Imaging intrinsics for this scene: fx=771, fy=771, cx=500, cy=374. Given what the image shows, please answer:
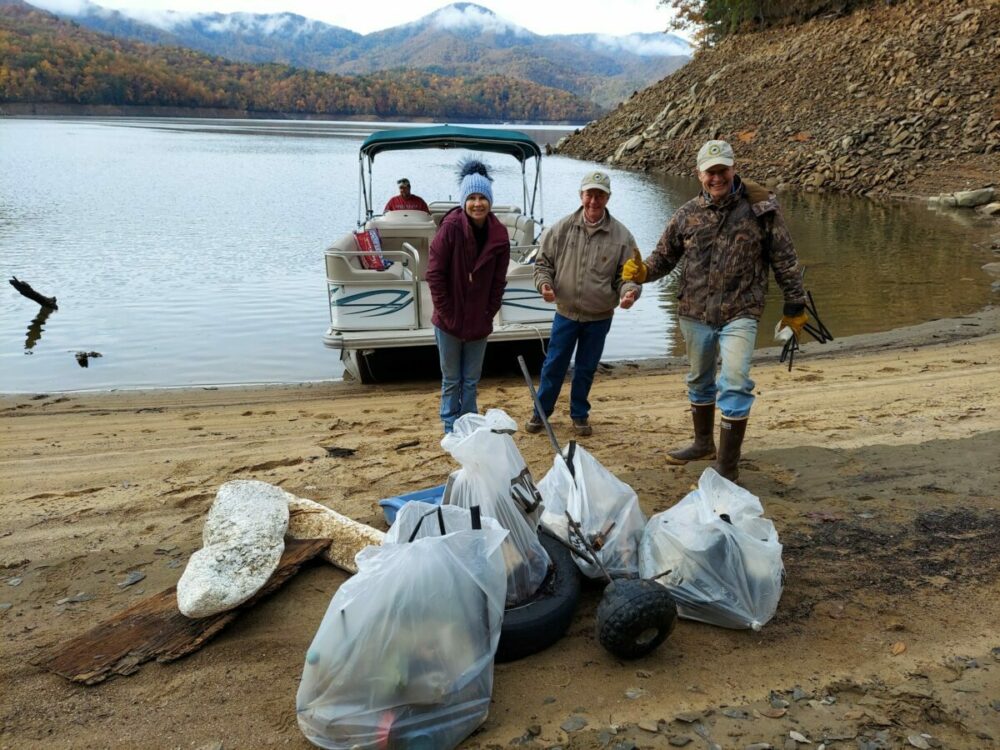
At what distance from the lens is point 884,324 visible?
34.4 ft

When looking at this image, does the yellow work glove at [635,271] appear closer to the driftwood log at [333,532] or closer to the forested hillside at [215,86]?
the driftwood log at [333,532]

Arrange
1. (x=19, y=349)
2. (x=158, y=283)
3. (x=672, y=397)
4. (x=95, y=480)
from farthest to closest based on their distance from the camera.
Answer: (x=158, y=283)
(x=19, y=349)
(x=672, y=397)
(x=95, y=480)

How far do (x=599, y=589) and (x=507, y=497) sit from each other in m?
0.63

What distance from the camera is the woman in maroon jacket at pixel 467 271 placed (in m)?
4.69

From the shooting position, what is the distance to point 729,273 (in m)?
4.16

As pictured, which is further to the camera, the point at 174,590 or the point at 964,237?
the point at 964,237

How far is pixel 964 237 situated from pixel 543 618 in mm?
17658

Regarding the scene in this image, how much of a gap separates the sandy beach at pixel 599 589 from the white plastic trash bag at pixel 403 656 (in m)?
0.17

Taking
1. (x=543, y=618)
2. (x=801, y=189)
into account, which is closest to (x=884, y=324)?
(x=543, y=618)

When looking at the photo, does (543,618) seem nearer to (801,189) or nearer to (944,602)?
(944,602)

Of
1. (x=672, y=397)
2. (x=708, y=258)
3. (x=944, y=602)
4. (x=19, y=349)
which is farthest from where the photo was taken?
(x=19, y=349)

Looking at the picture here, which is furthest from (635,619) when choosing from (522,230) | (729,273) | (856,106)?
(856,106)

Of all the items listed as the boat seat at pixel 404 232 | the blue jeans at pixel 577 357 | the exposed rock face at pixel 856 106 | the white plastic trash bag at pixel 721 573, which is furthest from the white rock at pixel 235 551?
the exposed rock face at pixel 856 106

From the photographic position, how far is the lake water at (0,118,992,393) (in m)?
9.59
